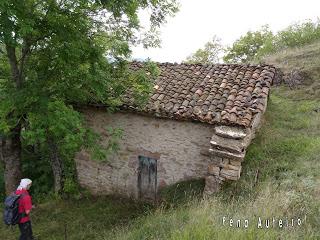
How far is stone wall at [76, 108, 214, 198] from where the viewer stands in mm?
9078

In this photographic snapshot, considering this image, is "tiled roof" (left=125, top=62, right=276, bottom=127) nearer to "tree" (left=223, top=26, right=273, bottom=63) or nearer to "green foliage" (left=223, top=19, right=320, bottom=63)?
"green foliage" (left=223, top=19, right=320, bottom=63)

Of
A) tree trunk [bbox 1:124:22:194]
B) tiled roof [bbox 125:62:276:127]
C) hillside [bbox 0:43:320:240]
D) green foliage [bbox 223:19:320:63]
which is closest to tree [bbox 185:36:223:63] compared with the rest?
green foliage [bbox 223:19:320:63]

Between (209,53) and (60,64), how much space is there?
30582 millimetres

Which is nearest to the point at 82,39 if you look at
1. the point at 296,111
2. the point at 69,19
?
the point at 69,19

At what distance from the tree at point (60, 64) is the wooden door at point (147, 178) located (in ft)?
7.10

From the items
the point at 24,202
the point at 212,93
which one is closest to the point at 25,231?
the point at 24,202

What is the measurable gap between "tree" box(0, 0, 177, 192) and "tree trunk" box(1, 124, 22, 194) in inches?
1.0

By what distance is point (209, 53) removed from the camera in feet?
119

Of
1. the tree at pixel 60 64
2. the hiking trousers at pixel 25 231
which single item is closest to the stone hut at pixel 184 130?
the tree at pixel 60 64

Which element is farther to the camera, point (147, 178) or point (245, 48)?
point (245, 48)

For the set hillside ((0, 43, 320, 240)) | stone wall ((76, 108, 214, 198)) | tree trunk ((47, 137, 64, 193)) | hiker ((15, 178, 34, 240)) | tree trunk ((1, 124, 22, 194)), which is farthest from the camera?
tree trunk ((47, 137, 64, 193))

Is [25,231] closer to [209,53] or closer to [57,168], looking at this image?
[57,168]

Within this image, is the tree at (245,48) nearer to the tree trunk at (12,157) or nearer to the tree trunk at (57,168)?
the tree trunk at (57,168)

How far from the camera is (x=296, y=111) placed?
12992 millimetres
